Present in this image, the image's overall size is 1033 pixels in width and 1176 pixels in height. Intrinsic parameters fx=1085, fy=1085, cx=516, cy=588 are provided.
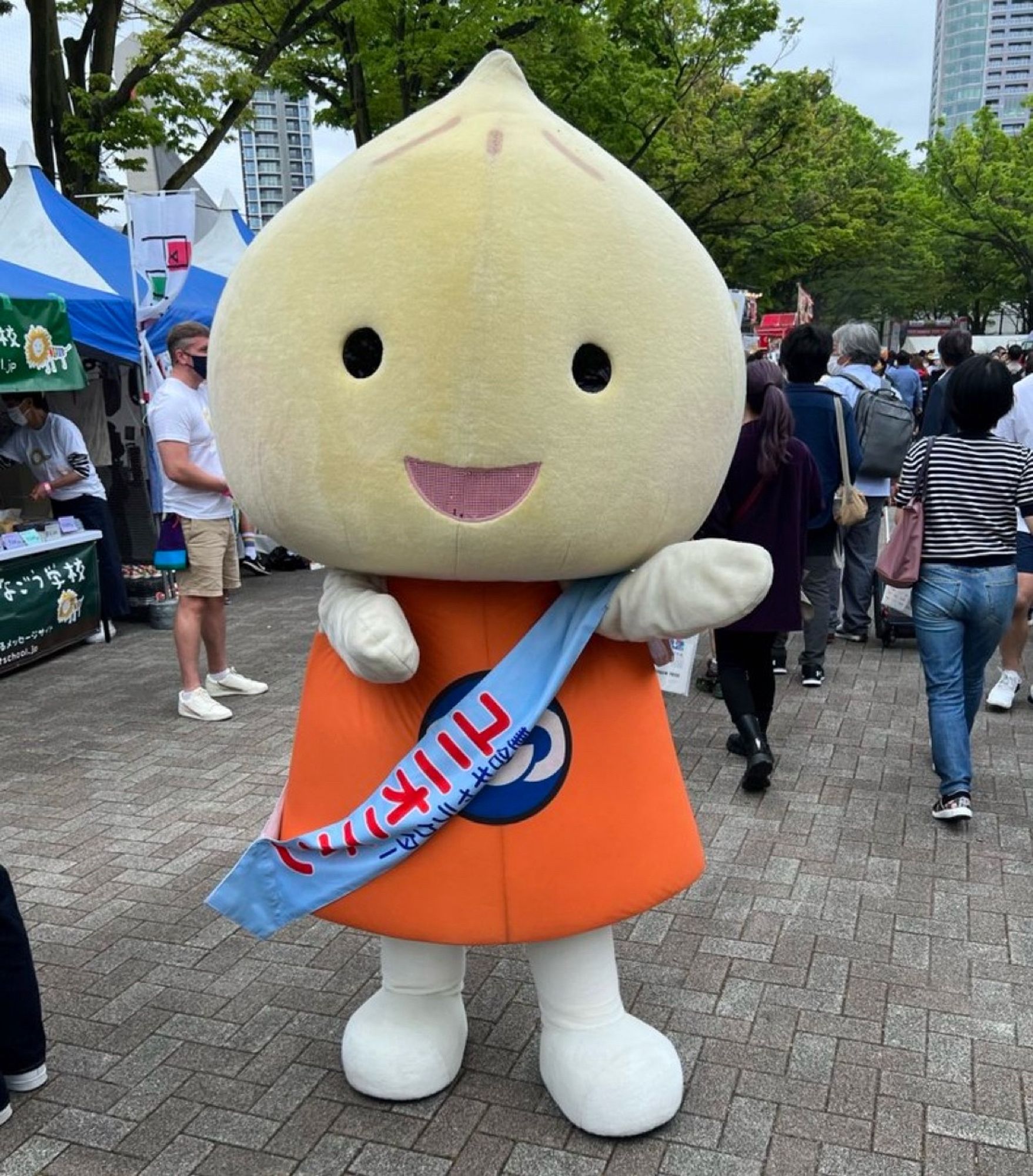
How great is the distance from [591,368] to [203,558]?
158 inches

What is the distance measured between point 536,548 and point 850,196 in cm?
3135

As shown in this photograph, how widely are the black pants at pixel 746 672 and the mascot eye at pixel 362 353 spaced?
9.88ft

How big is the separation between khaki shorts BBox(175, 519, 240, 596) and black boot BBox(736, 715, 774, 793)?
2809 millimetres

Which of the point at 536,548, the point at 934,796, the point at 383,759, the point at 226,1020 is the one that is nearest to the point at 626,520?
the point at 536,548

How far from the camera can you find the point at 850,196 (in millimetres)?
30094

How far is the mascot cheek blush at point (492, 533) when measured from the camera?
2.06 m

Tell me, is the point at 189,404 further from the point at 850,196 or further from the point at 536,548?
the point at 850,196

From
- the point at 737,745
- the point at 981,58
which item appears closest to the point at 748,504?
the point at 737,745

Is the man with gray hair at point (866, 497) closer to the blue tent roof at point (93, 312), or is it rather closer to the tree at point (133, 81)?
the blue tent roof at point (93, 312)

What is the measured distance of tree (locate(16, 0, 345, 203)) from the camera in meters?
11.7

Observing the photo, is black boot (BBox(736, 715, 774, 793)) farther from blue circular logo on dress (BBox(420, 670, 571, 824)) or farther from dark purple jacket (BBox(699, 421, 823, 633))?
blue circular logo on dress (BBox(420, 670, 571, 824))

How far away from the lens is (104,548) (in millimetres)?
7793

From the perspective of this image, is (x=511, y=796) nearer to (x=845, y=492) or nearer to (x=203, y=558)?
(x=203, y=558)

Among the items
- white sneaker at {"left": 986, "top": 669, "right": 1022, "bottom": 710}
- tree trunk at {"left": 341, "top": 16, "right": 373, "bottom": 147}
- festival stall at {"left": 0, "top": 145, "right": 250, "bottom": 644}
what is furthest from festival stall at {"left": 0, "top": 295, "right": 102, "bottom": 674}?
tree trunk at {"left": 341, "top": 16, "right": 373, "bottom": 147}
